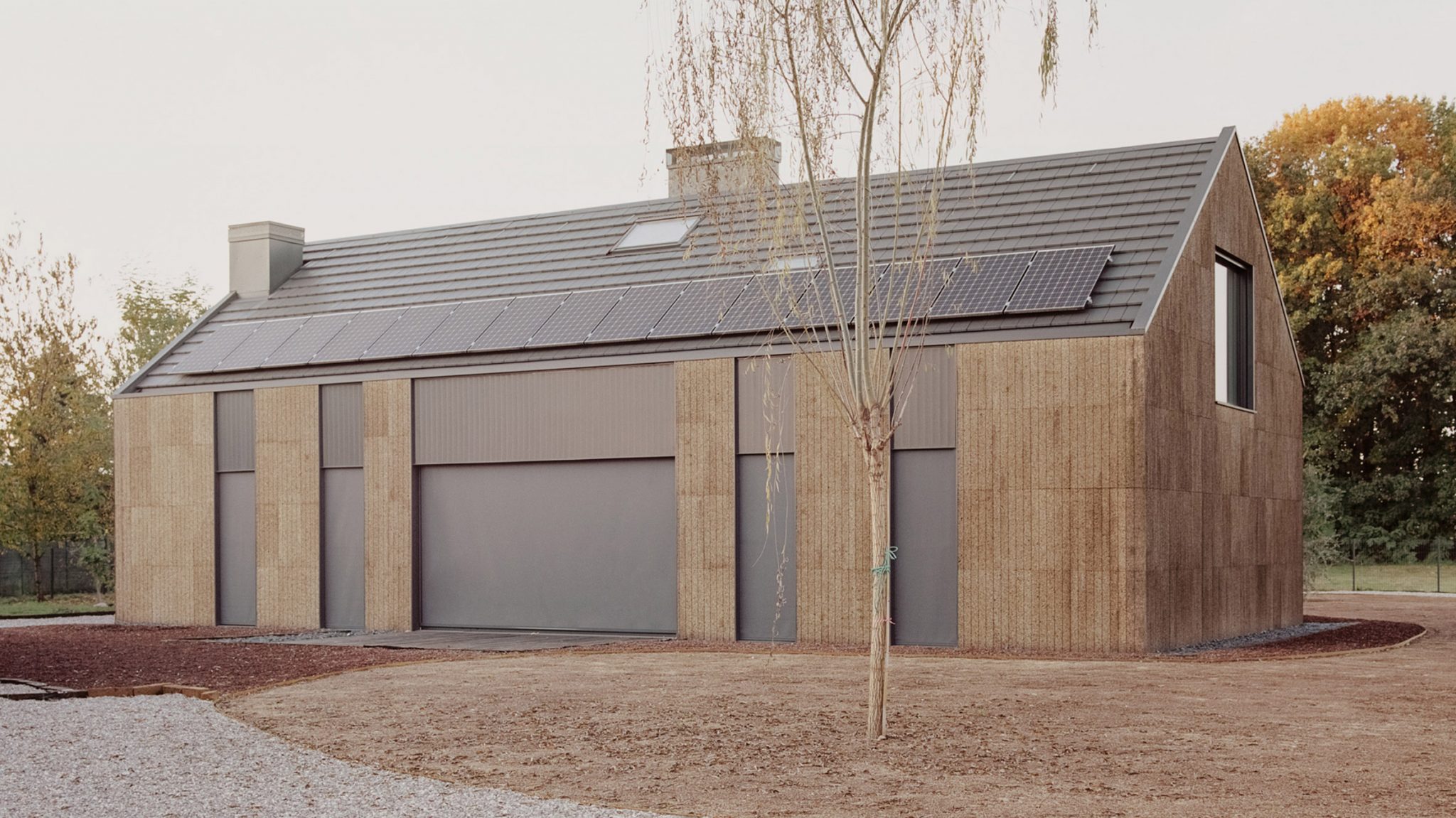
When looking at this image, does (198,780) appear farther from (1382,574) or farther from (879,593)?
(1382,574)

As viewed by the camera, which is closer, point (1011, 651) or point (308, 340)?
point (1011, 651)

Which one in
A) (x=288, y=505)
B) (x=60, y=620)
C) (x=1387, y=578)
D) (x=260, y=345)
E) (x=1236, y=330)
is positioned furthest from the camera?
(x=1387, y=578)

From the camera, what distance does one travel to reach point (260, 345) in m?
20.8

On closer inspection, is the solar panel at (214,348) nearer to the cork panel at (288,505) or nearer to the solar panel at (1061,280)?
the cork panel at (288,505)

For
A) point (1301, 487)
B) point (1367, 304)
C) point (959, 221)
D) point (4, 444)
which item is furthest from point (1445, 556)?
point (4, 444)

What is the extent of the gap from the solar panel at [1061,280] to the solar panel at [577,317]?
5.41 metres

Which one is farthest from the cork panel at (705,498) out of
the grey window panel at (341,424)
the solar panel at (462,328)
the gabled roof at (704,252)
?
the grey window panel at (341,424)

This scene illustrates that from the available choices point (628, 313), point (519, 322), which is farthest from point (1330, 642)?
point (519, 322)

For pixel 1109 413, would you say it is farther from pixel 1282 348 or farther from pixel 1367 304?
pixel 1367 304

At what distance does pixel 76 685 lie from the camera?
12195mm

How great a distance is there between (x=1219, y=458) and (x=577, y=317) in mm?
7902

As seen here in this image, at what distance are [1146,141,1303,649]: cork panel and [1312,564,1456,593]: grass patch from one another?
10765 mm

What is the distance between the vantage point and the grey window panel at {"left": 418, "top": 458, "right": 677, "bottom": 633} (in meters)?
17.4

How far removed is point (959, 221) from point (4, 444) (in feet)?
65.1
